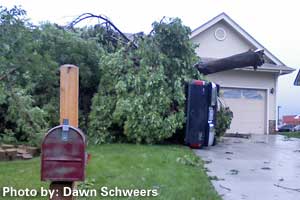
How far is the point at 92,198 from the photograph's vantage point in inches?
225

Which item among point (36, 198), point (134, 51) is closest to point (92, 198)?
point (36, 198)

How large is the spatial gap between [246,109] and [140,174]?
14.5 m

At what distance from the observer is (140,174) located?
7.30 meters

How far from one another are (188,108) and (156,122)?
1.03 m

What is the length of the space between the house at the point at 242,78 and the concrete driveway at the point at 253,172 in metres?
8.39

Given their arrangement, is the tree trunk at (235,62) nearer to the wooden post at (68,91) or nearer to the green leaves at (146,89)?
the green leaves at (146,89)

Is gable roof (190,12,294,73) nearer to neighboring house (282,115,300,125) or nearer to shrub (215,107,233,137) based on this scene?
shrub (215,107,233,137)

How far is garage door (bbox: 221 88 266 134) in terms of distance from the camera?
20953 mm

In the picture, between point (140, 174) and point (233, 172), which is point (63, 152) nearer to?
point (140, 174)

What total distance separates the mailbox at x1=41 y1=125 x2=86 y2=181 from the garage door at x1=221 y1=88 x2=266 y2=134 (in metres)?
17.8

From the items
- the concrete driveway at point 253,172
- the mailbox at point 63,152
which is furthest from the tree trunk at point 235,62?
the mailbox at point 63,152

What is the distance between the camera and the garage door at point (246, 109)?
21.0 m

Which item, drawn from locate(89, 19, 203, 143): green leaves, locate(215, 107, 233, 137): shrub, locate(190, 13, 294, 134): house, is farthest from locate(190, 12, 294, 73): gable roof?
locate(89, 19, 203, 143): green leaves

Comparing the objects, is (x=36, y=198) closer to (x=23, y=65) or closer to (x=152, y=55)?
(x=23, y=65)
